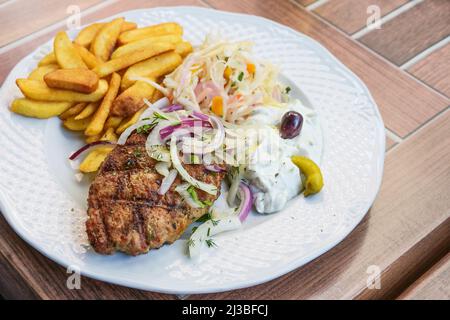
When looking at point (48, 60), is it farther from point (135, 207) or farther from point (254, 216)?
point (254, 216)

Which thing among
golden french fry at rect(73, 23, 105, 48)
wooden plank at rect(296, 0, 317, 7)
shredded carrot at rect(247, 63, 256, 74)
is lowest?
wooden plank at rect(296, 0, 317, 7)

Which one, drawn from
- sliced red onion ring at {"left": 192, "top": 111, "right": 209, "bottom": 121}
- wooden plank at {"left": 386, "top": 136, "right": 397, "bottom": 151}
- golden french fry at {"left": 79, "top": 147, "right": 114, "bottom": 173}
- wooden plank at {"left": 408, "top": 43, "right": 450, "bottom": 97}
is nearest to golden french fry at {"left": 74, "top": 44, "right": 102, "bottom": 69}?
golden french fry at {"left": 79, "top": 147, "right": 114, "bottom": 173}

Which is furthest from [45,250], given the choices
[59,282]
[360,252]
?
[360,252]

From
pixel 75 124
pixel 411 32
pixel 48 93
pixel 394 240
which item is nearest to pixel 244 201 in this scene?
pixel 394 240

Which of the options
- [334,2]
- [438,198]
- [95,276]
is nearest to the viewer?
[95,276]

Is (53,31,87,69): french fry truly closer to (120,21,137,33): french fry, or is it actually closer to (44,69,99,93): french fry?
(44,69,99,93): french fry
